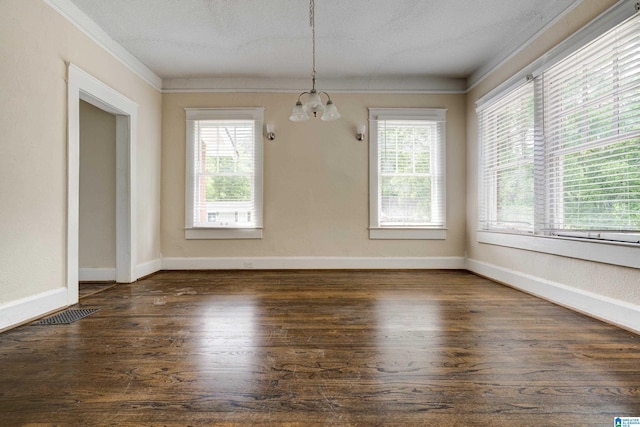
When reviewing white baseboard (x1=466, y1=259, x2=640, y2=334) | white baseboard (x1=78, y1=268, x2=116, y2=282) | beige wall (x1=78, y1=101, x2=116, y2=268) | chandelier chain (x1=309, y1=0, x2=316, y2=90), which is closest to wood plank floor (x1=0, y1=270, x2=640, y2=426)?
white baseboard (x1=466, y1=259, x2=640, y2=334)

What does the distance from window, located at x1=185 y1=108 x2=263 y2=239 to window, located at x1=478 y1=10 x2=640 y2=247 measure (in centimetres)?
331

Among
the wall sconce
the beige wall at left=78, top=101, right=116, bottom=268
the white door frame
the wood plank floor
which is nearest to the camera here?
the wood plank floor

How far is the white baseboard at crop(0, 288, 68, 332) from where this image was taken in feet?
7.40

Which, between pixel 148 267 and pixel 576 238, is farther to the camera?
pixel 148 267

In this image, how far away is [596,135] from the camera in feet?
8.40

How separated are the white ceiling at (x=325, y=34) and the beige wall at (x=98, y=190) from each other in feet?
3.34

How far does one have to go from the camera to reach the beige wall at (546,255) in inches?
94.8

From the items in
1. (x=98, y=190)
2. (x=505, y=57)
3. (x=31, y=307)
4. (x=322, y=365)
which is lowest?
(x=322, y=365)

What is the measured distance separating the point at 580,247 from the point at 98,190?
5232mm

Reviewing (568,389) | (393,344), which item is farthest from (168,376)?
(568,389)

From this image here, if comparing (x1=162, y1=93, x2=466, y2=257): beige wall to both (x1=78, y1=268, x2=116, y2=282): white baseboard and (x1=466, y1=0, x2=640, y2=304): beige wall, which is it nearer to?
(x1=466, y1=0, x2=640, y2=304): beige wall

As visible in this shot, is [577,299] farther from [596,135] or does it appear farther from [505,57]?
[505,57]

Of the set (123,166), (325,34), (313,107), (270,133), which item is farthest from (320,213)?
(123,166)

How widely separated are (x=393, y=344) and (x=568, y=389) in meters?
0.87
